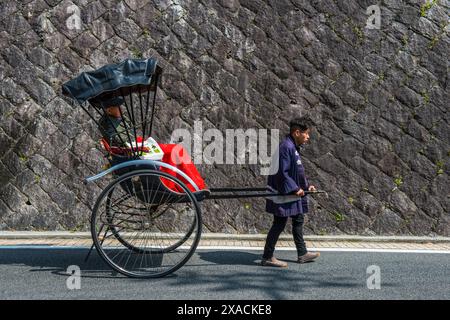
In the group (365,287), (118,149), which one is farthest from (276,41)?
(365,287)

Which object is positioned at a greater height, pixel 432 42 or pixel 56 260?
pixel 432 42

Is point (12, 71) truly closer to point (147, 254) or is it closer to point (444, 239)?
point (147, 254)

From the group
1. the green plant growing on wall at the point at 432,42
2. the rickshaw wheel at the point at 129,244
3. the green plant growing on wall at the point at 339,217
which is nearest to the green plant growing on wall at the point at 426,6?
the green plant growing on wall at the point at 432,42

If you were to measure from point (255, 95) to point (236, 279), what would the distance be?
14.6ft

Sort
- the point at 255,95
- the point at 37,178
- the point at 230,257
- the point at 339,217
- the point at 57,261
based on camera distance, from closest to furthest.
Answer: the point at 57,261, the point at 230,257, the point at 339,217, the point at 37,178, the point at 255,95

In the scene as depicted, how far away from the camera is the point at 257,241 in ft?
24.9

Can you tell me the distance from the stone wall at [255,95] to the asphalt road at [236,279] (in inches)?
78.9

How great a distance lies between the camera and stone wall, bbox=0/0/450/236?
8.27 metres

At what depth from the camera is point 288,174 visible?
5.53 metres

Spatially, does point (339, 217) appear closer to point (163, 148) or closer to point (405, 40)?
point (405, 40)

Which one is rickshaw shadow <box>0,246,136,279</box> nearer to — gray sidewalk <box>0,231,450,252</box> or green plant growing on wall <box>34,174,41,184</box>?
gray sidewalk <box>0,231,450,252</box>

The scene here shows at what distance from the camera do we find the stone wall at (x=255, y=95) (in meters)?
8.27

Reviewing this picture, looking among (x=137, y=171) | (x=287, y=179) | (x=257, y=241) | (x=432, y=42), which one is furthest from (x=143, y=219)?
(x=432, y=42)

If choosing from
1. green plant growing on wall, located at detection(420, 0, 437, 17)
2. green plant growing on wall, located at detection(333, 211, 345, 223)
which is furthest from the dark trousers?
green plant growing on wall, located at detection(420, 0, 437, 17)
